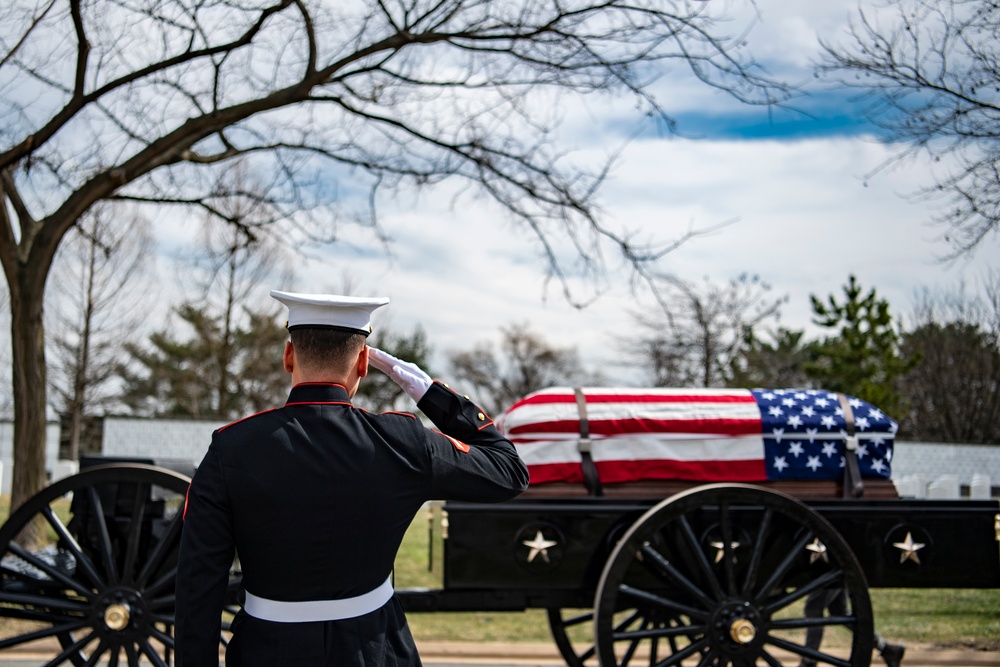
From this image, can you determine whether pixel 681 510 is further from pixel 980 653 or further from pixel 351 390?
pixel 980 653

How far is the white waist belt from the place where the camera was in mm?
2193

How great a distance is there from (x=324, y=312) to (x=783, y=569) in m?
2.69

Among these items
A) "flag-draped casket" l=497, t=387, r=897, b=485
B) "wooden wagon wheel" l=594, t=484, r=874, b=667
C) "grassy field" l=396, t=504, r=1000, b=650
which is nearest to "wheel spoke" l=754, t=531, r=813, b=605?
"wooden wagon wheel" l=594, t=484, r=874, b=667

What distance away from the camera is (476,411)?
2.53 meters

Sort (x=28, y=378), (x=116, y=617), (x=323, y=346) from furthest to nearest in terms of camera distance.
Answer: (x=28, y=378)
(x=116, y=617)
(x=323, y=346)

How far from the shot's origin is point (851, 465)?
4.50 m

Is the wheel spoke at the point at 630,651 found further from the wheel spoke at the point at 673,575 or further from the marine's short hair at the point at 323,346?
the marine's short hair at the point at 323,346

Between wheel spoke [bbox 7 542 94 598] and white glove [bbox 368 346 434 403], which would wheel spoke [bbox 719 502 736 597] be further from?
wheel spoke [bbox 7 542 94 598]

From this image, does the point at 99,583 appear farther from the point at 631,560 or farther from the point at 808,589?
the point at 808,589

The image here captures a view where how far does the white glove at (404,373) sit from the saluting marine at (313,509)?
9 centimetres

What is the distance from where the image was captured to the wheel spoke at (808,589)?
3.99 m

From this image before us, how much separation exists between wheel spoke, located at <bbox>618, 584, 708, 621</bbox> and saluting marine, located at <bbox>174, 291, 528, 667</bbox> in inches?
71.5

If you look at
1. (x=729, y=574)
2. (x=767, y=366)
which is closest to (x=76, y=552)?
(x=729, y=574)

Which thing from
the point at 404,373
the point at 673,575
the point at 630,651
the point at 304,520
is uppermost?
the point at 404,373
